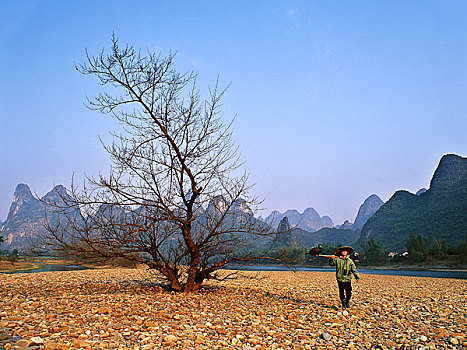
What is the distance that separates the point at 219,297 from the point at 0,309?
5.28 m

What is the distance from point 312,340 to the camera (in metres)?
5.96

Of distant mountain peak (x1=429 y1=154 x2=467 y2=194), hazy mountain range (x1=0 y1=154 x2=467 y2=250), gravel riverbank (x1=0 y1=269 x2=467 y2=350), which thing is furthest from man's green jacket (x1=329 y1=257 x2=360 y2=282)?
distant mountain peak (x1=429 y1=154 x2=467 y2=194)

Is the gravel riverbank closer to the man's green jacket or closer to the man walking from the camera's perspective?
the man walking

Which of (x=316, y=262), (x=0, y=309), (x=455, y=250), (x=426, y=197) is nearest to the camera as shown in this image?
(x=0, y=309)

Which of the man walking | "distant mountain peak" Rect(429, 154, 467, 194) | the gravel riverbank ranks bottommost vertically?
the gravel riverbank

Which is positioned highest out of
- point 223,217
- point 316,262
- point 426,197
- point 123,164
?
point 426,197

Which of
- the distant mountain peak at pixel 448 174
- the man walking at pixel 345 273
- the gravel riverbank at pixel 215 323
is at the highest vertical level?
the distant mountain peak at pixel 448 174

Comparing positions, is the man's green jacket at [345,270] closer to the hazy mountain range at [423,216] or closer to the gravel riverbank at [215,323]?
the gravel riverbank at [215,323]

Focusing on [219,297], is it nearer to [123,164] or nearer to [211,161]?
[211,161]

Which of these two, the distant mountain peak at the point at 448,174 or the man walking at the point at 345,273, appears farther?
the distant mountain peak at the point at 448,174

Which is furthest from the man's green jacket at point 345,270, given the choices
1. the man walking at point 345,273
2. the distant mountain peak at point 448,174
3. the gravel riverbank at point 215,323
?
the distant mountain peak at point 448,174

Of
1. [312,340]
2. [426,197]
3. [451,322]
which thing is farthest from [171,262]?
[426,197]

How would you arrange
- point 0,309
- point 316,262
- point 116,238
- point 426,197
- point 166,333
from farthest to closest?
point 426,197 < point 316,262 < point 116,238 < point 0,309 < point 166,333

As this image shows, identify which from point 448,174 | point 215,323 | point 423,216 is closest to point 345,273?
point 215,323
